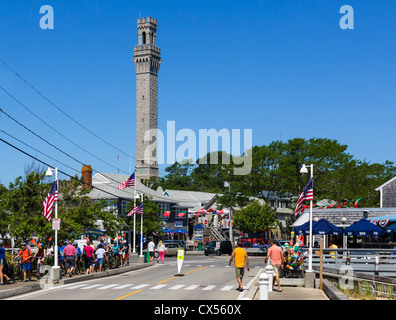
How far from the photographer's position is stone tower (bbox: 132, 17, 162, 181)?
466ft

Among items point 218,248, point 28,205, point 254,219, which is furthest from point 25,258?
point 254,219

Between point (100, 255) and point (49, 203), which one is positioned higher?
point (49, 203)

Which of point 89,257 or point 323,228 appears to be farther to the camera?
point 323,228

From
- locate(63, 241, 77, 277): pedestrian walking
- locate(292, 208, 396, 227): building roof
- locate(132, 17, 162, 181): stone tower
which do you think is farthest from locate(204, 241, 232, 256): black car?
locate(132, 17, 162, 181): stone tower

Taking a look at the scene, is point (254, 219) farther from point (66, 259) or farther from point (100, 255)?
point (66, 259)

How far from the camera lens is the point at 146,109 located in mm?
142500

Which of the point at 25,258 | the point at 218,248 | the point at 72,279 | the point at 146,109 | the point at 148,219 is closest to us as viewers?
the point at 25,258

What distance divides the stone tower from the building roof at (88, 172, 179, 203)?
162ft

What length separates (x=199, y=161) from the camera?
159 metres

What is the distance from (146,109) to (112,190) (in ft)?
207

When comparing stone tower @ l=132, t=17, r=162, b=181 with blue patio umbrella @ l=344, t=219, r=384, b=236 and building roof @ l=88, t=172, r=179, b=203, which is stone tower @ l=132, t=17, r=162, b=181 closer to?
building roof @ l=88, t=172, r=179, b=203
